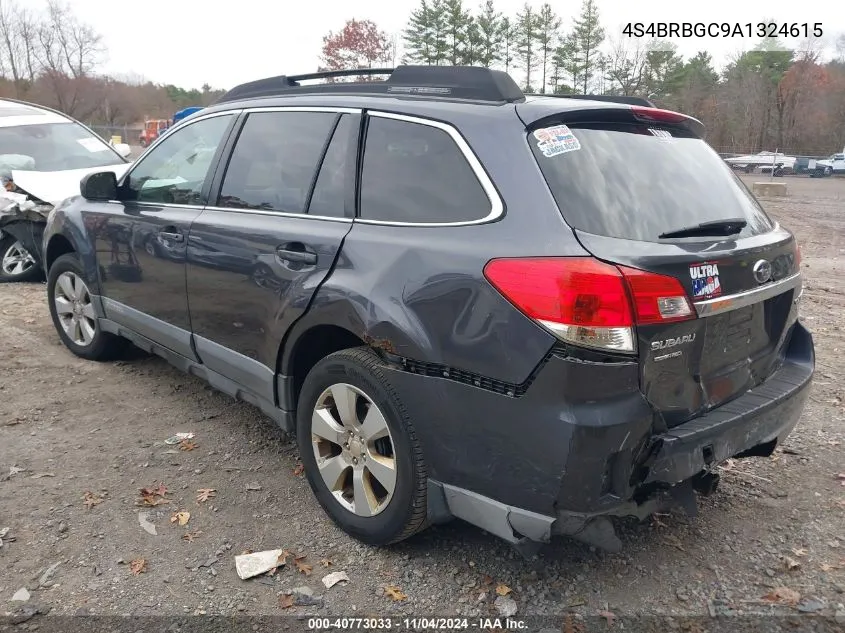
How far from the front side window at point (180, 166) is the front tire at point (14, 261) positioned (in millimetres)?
4169

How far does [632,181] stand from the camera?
2.53 meters

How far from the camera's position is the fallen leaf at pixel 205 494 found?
3315mm

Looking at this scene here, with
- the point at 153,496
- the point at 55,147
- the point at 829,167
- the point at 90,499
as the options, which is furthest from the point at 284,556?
the point at 829,167

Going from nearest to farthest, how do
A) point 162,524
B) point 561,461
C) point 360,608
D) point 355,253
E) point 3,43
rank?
point 561,461 < point 360,608 < point 355,253 < point 162,524 < point 3,43

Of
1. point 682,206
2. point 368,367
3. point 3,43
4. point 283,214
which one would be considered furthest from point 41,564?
point 3,43

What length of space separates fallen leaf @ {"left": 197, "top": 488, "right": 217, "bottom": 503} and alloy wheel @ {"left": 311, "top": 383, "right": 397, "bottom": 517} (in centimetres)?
67

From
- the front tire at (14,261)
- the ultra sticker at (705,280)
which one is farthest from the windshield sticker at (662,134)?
the front tire at (14,261)

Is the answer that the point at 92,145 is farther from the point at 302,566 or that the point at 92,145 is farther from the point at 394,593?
the point at 394,593

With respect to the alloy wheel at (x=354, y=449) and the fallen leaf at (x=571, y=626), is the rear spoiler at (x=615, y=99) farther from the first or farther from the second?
the fallen leaf at (x=571, y=626)

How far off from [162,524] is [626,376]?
216 centimetres

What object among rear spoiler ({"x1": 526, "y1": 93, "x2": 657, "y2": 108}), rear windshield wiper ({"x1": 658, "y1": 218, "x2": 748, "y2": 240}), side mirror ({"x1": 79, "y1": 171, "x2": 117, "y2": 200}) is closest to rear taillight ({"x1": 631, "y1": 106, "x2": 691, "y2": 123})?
rear spoiler ({"x1": 526, "y1": 93, "x2": 657, "y2": 108})

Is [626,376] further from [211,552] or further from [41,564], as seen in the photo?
[41,564]

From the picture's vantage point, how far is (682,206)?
2619 millimetres

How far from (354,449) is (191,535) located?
2.80 feet
